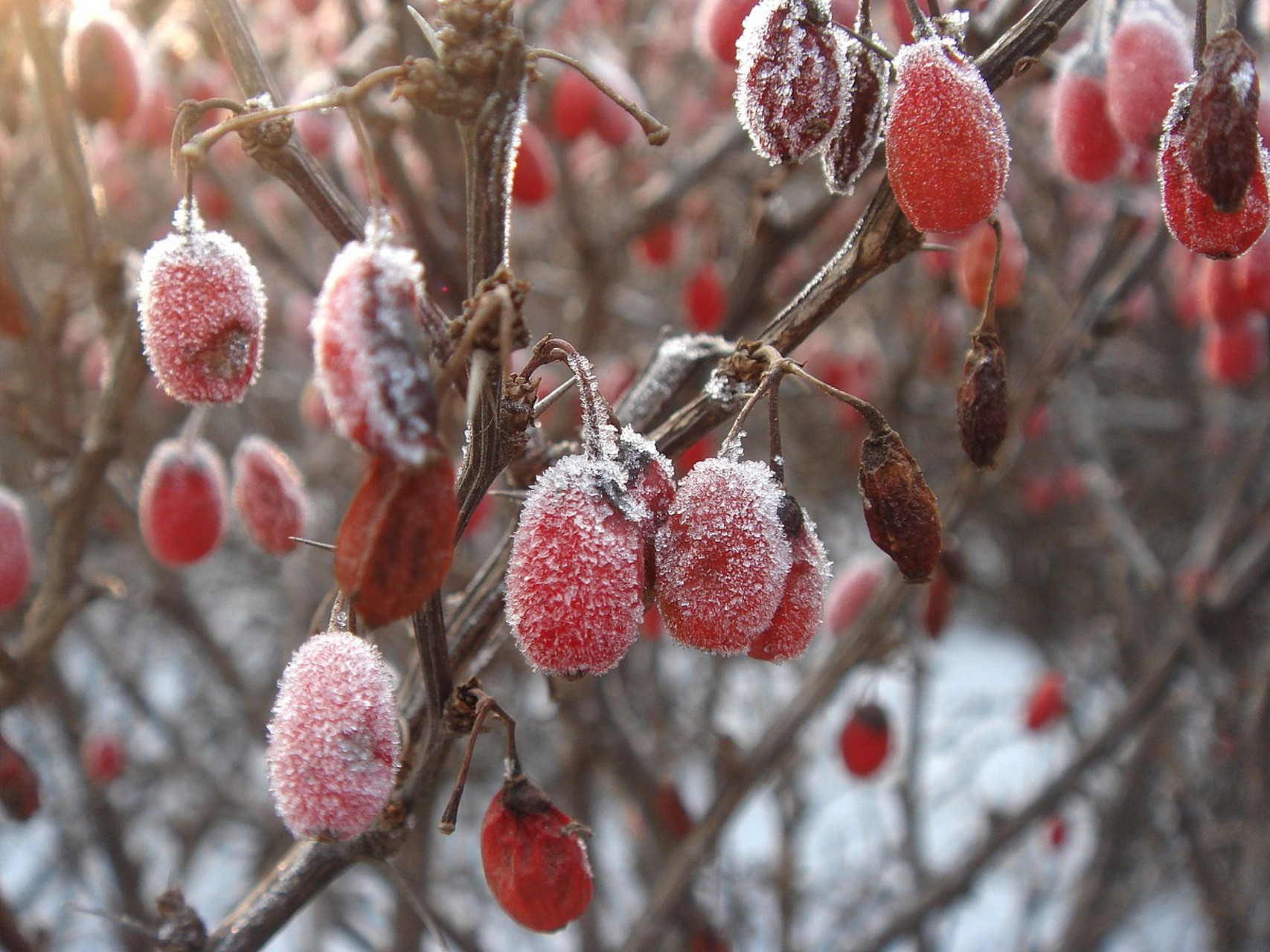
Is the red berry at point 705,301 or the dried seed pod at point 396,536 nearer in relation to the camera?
the dried seed pod at point 396,536

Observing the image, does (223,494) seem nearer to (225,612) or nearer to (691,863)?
(691,863)

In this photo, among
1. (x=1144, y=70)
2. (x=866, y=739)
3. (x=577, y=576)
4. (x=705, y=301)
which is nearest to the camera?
(x=577, y=576)

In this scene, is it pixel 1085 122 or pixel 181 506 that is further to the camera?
pixel 181 506

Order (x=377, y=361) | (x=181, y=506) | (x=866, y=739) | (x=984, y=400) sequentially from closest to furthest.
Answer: (x=377, y=361) → (x=984, y=400) → (x=181, y=506) → (x=866, y=739)

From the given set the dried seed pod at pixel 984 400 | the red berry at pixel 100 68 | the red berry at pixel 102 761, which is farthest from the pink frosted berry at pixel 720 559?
the red berry at pixel 102 761

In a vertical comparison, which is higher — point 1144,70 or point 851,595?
point 1144,70

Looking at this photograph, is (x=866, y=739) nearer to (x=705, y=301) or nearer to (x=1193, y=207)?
(x=705, y=301)

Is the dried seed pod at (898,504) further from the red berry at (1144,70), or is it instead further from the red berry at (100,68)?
the red berry at (100,68)

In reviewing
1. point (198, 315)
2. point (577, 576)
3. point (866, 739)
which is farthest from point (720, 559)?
point (866, 739)
